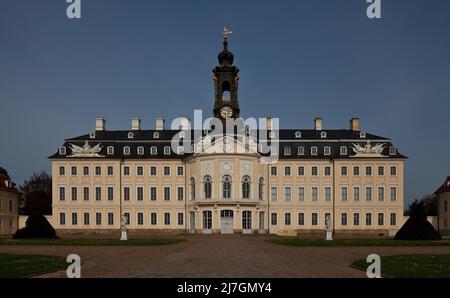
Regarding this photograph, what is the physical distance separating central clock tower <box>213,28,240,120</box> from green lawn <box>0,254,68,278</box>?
35043mm

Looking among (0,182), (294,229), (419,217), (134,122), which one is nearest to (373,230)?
(294,229)

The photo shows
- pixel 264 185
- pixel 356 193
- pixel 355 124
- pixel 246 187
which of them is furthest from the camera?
pixel 355 124

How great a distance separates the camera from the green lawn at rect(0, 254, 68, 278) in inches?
573

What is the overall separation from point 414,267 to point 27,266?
14.1 meters

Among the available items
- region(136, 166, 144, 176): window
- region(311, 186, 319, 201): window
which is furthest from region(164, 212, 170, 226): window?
region(311, 186, 319, 201): window

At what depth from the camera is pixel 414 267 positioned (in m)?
15.9

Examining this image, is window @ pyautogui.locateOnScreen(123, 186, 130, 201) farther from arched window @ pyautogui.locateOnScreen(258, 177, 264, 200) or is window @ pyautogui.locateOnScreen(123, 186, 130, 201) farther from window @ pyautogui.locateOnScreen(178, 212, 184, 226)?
arched window @ pyautogui.locateOnScreen(258, 177, 264, 200)

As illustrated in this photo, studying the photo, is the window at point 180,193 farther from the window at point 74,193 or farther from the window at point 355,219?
the window at point 355,219

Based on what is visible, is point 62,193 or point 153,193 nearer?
point 62,193

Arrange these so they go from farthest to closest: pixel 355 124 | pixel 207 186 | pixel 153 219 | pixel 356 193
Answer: pixel 355 124 → pixel 356 193 → pixel 153 219 → pixel 207 186

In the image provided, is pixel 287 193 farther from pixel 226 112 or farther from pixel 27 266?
pixel 27 266

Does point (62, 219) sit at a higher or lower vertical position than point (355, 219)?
higher

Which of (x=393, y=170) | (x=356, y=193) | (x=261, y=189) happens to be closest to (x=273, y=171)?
(x=261, y=189)

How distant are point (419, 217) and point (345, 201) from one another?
19534 millimetres
